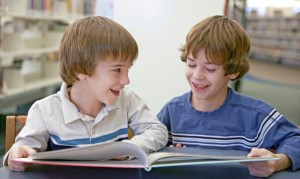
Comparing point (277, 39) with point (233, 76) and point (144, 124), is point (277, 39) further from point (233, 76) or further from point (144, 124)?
point (144, 124)

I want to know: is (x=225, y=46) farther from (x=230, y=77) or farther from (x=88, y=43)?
(x=88, y=43)

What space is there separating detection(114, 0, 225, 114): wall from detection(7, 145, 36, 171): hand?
1.35 m

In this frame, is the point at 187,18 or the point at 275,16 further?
the point at 275,16

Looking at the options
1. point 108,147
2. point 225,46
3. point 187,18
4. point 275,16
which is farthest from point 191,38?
point 275,16

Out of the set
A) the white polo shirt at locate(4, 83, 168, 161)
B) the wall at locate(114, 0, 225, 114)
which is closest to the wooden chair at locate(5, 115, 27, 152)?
the white polo shirt at locate(4, 83, 168, 161)

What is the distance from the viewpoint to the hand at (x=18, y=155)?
79cm

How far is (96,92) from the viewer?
1031 mm

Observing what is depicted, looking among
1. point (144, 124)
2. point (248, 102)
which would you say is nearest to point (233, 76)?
point (248, 102)

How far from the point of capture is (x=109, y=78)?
1005mm

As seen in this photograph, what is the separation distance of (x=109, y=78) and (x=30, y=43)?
3521 mm

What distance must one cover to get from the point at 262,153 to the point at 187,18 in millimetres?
1320

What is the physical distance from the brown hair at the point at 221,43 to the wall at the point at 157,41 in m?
0.88

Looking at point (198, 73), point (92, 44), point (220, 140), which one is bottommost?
point (220, 140)

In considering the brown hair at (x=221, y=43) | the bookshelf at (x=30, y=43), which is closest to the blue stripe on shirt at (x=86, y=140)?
the brown hair at (x=221, y=43)
